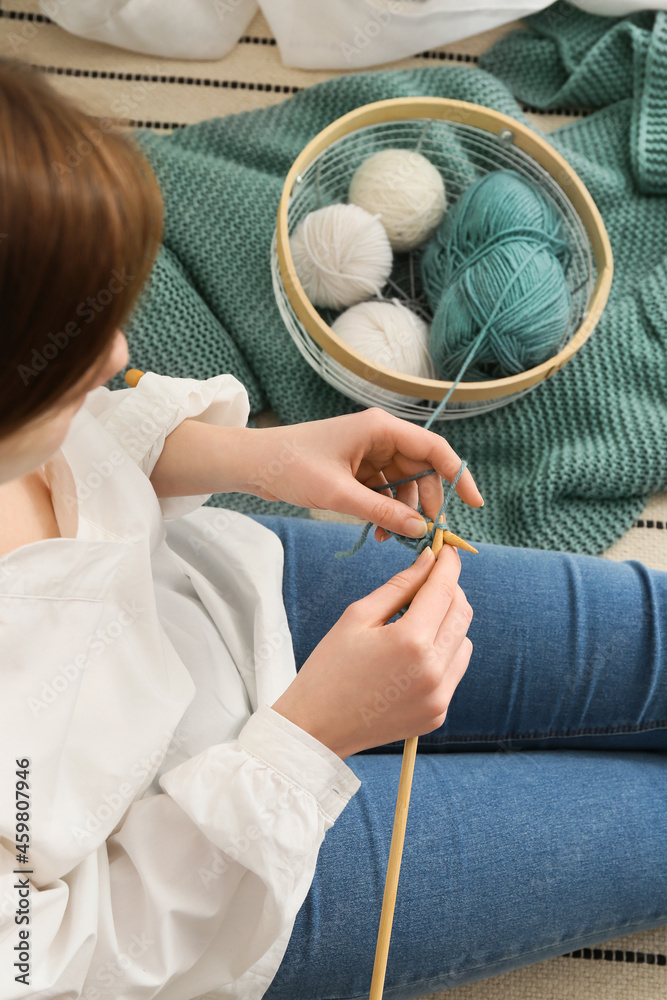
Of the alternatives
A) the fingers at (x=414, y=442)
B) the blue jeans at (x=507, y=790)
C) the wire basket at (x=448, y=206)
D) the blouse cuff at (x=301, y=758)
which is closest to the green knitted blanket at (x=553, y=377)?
the wire basket at (x=448, y=206)

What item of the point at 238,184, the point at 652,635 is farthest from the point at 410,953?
the point at 238,184

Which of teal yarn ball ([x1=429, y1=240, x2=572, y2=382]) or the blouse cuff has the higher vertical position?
teal yarn ball ([x1=429, y1=240, x2=572, y2=382])

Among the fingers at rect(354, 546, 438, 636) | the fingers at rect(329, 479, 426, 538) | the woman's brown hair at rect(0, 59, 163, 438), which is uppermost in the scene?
the woman's brown hair at rect(0, 59, 163, 438)

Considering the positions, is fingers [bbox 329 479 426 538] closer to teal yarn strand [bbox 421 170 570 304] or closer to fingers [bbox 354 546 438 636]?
fingers [bbox 354 546 438 636]

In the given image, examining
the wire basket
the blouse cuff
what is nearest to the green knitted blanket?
the wire basket

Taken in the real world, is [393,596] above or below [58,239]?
below

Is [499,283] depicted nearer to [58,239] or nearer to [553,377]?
[553,377]

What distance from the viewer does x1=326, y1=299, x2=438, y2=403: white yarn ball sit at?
1.01 meters

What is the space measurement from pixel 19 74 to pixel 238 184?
805 mm

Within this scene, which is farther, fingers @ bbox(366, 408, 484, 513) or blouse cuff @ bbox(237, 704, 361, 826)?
fingers @ bbox(366, 408, 484, 513)

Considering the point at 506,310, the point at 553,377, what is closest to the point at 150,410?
the point at 506,310

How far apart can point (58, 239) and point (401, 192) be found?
82cm

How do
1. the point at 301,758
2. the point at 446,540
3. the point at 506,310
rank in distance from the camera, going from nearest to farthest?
1. the point at 301,758
2. the point at 446,540
3. the point at 506,310

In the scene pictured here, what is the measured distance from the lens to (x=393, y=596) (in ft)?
1.87
